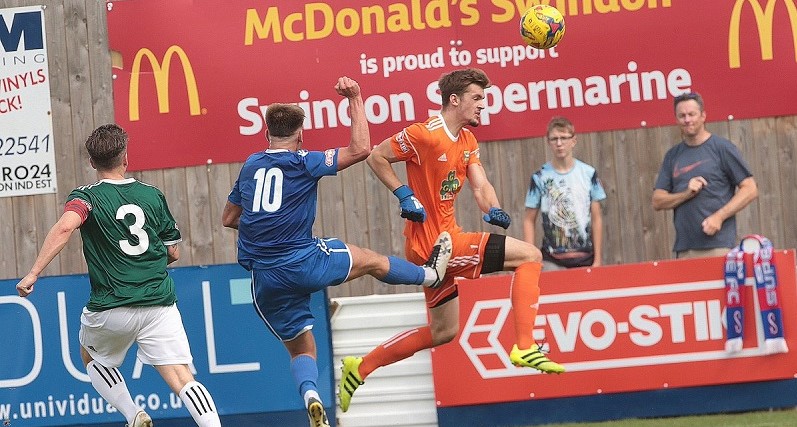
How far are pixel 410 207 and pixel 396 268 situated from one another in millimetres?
371

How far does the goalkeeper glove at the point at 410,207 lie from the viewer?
291 inches

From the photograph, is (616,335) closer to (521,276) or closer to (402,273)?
(521,276)

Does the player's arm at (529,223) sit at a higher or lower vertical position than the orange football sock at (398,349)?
higher

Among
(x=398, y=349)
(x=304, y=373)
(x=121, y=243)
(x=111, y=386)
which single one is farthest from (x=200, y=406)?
(x=398, y=349)

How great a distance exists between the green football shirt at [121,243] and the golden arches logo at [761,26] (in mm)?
5498

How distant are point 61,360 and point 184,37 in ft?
11.2

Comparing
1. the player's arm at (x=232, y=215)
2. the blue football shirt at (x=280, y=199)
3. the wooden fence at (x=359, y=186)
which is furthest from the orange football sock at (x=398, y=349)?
the wooden fence at (x=359, y=186)

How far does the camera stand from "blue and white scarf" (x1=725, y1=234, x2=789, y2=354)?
841 cm

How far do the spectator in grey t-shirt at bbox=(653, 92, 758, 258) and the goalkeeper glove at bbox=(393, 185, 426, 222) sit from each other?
236cm

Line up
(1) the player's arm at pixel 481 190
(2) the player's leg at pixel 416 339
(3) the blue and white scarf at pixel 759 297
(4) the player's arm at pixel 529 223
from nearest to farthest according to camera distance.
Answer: (1) the player's arm at pixel 481 190
(2) the player's leg at pixel 416 339
(3) the blue and white scarf at pixel 759 297
(4) the player's arm at pixel 529 223

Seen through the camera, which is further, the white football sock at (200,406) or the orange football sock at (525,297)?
the orange football sock at (525,297)

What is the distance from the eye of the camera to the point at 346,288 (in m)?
11.1

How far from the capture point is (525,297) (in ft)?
24.8

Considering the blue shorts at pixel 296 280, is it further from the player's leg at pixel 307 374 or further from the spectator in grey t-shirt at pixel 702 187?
the spectator in grey t-shirt at pixel 702 187
